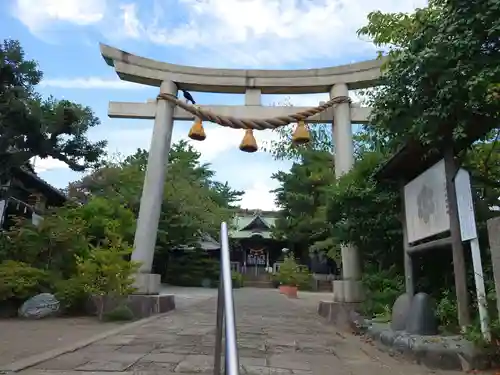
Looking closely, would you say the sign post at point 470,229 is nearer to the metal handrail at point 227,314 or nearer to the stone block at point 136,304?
the metal handrail at point 227,314

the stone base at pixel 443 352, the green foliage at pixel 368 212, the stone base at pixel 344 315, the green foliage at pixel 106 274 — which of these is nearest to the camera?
the stone base at pixel 443 352

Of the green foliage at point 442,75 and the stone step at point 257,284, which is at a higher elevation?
the green foliage at point 442,75

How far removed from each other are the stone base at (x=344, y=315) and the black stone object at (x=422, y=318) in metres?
2.02

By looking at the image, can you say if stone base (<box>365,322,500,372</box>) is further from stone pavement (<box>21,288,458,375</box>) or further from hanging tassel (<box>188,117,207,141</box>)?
hanging tassel (<box>188,117,207,141</box>)

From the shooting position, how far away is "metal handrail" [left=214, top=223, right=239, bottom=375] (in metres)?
1.44

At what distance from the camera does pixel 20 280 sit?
8.19 meters

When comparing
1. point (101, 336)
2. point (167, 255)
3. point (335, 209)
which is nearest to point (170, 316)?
point (101, 336)

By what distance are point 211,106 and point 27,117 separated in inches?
156

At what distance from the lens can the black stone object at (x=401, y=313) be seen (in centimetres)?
559

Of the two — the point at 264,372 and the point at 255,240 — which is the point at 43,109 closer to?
the point at 264,372

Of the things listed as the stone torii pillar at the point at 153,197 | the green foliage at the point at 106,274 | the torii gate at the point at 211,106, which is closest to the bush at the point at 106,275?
the green foliage at the point at 106,274

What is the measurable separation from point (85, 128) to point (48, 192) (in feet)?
17.4

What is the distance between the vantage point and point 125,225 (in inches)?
478

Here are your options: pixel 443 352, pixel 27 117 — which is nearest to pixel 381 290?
pixel 443 352
